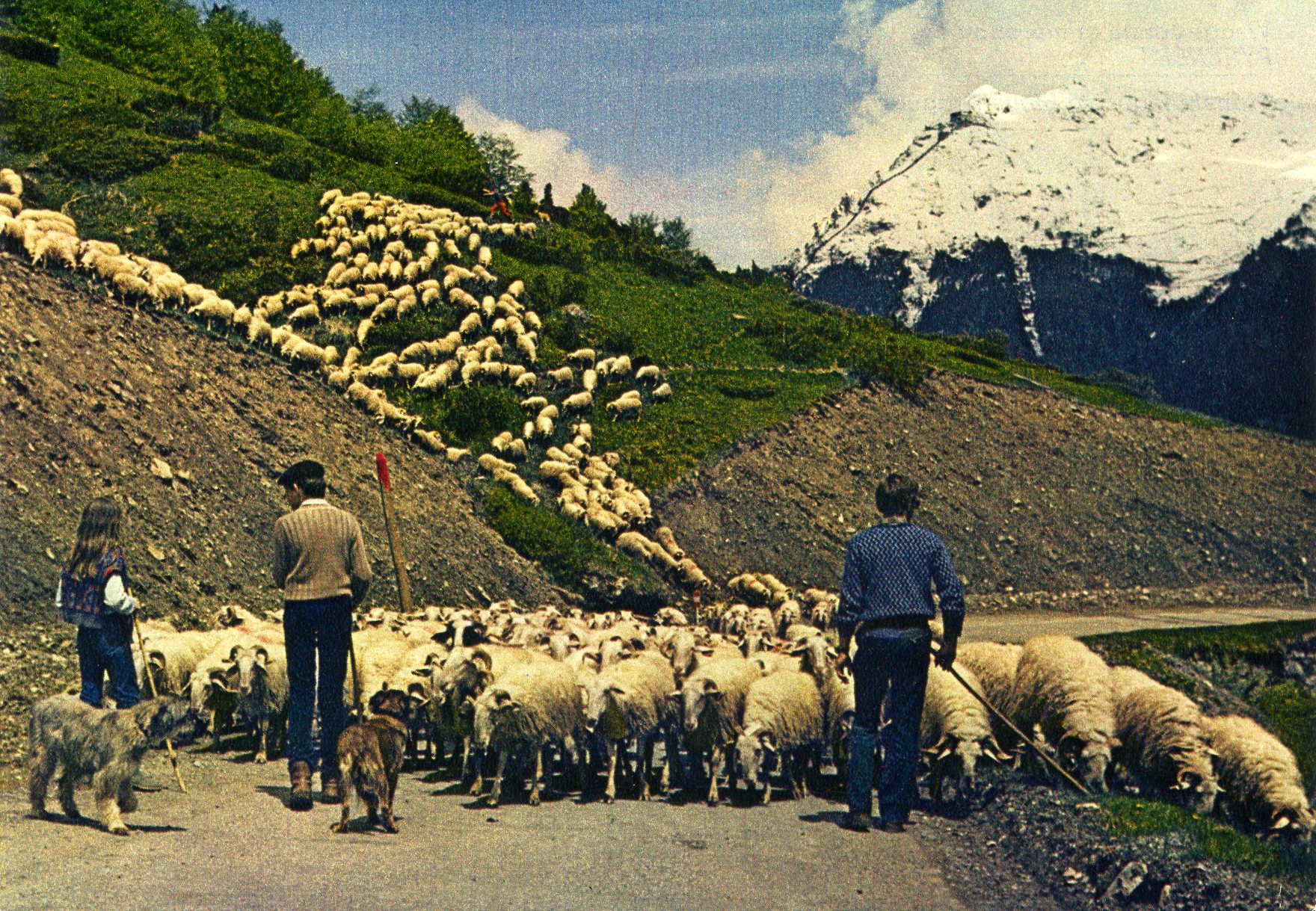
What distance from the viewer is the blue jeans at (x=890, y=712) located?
1021 centimetres

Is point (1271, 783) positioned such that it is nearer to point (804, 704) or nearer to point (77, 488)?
point (804, 704)

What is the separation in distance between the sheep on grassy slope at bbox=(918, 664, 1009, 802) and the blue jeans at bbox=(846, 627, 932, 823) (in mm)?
1412

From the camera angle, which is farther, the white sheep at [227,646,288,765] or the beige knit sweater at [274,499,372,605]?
the white sheep at [227,646,288,765]

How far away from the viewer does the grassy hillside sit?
38.4 metres

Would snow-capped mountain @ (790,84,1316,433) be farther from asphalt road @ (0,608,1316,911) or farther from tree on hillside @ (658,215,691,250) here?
asphalt road @ (0,608,1316,911)

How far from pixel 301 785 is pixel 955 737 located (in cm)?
566

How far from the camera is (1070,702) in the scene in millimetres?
13172

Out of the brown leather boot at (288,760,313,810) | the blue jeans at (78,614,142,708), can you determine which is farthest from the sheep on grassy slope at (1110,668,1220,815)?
the blue jeans at (78,614,142,708)

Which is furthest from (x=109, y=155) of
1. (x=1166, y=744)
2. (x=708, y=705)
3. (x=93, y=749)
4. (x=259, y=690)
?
(x=1166, y=744)

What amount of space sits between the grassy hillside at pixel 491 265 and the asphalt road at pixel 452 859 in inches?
740

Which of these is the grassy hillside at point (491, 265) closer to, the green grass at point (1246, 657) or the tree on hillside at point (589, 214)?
the tree on hillside at point (589, 214)

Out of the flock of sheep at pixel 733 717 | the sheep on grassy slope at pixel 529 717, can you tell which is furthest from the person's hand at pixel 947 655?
the sheep on grassy slope at pixel 529 717

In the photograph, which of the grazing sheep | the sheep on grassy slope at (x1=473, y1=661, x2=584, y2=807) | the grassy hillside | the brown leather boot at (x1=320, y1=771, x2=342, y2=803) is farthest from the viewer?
the grassy hillside

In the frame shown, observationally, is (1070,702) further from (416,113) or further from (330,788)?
(416,113)
